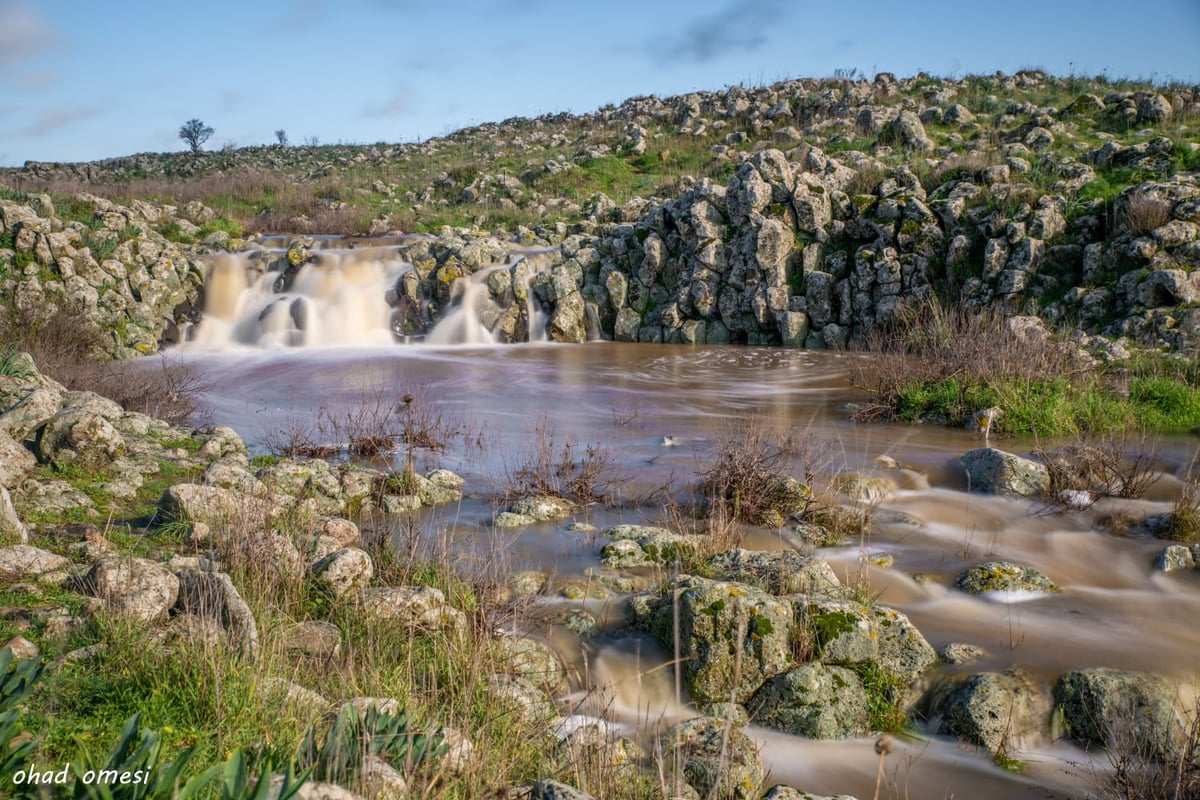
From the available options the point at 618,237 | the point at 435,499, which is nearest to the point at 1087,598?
the point at 435,499

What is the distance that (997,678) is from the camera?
4738mm

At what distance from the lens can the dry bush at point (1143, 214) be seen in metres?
14.3

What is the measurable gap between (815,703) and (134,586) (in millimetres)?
3657

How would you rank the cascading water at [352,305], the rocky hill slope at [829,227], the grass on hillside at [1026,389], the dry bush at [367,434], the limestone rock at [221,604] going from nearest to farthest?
the limestone rock at [221,604] < the dry bush at [367,434] < the grass on hillside at [1026,389] < the rocky hill slope at [829,227] < the cascading water at [352,305]

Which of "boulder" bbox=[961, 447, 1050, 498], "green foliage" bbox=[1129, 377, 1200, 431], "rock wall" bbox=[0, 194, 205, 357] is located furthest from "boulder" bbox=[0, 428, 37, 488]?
"green foliage" bbox=[1129, 377, 1200, 431]

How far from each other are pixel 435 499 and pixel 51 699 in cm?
468

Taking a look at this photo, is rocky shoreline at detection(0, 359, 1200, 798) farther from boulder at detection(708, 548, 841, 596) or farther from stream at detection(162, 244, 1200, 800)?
stream at detection(162, 244, 1200, 800)

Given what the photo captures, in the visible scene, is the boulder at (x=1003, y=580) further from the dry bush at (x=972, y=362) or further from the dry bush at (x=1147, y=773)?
the dry bush at (x=972, y=362)

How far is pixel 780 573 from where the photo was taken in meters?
5.59

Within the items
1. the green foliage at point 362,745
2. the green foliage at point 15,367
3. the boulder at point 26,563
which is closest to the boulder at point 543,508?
the boulder at point 26,563

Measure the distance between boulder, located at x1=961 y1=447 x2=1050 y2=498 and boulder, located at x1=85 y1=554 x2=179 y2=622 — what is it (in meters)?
7.34

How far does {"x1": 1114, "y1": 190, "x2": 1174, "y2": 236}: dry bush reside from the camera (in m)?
14.3

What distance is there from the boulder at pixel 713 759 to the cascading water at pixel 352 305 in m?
16.6

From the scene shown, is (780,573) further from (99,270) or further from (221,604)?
(99,270)
